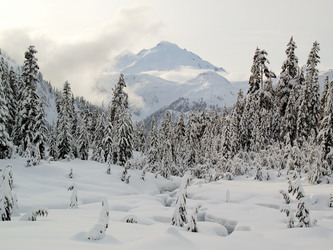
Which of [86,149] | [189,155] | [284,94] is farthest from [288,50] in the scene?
[86,149]

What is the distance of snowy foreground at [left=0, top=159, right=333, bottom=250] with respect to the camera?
8.30 m

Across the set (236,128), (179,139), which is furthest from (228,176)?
(179,139)

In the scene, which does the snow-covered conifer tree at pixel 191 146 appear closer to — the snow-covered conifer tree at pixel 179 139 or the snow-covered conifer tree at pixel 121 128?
the snow-covered conifer tree at pixel 179 139

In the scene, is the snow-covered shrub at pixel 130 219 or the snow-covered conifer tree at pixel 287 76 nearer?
the snow-covered shrub at pixel 130 219

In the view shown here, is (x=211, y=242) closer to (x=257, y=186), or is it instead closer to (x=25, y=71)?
(x=257, y=186)

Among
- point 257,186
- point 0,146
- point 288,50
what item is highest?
point 288,50

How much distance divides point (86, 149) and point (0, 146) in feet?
77.3

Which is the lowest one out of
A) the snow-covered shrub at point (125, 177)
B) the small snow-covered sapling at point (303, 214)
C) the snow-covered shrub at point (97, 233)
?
the snow-covered shrub at point (125, 177)

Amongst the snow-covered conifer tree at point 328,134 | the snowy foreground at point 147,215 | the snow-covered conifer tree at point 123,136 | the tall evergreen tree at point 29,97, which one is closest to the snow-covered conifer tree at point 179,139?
the snow-covered conifer tree at point 123,136

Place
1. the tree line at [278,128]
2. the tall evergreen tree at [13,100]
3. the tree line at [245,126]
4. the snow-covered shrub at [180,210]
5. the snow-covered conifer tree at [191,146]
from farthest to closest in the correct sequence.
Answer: the snow-covered conifer tree at [191,146] → the tall evergreen tree at [13,100] → the tree line at [245,126] → the tree line at [278,128] → the snow-covered shrub at [180,210]

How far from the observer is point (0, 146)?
29.7 meters

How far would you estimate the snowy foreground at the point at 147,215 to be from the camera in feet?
27.2

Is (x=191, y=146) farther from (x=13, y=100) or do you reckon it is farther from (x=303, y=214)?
(x=303, y=214)

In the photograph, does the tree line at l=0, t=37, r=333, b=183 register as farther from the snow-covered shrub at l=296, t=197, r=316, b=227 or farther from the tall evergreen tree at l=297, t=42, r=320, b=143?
the snow-covered shrub at l=296, t=197, r=316, b=227
